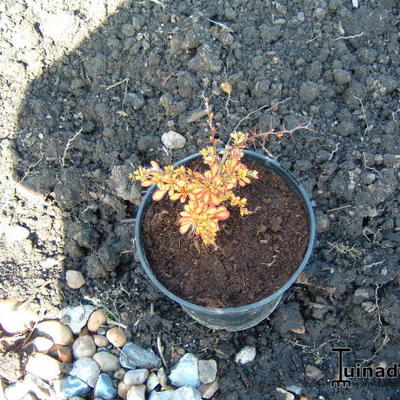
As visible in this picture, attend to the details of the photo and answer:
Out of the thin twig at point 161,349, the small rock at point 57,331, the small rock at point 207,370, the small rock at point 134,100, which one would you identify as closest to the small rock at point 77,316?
the small rock at point 57,331

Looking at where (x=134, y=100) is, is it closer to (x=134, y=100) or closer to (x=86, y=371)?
(x=134, y=100)

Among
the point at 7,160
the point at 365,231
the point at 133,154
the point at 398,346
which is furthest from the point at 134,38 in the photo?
the point at 398,346

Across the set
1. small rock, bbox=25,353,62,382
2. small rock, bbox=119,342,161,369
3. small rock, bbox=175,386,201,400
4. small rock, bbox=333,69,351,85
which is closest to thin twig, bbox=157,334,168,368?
small rock, bbox=119,342,161,369

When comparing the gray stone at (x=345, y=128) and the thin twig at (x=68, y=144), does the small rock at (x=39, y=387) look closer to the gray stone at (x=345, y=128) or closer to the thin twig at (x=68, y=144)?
the thin twig at (x=68, y=144)

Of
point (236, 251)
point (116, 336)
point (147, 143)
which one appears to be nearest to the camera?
point (236, 251)

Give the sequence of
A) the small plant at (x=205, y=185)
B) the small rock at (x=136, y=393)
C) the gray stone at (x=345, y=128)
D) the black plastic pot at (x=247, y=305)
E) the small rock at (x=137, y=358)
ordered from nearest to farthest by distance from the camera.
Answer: the small plant at (x=205, y=185) < the black plastic pot at (x=247, y=305) < the small rock at (x=136, y=393) < the small rock at (x=137, y=358) < the gray stone at (x=345, y=128)

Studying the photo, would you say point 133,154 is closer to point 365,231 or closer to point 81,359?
point 81,359

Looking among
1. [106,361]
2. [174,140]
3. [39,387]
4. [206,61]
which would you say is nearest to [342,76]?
[206,61]
